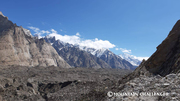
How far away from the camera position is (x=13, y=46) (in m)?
129

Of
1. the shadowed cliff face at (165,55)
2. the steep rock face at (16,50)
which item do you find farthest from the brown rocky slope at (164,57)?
the steep rock face at (16,50)

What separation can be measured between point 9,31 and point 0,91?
122020 mm

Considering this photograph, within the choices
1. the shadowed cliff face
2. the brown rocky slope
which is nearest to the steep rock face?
the brown rocky slope

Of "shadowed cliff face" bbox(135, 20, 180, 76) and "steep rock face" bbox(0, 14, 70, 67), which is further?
"steep rock face" bbox(0, 14, 70, 67)

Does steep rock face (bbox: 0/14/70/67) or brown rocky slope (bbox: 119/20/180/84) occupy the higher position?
steep rock face (bbox: 0/14/70/67)

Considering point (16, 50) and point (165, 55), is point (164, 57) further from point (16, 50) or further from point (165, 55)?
point (16, 50)

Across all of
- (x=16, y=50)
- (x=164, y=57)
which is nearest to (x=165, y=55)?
(x=164, y=57)

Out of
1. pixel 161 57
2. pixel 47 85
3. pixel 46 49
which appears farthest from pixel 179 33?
pixel 46 49

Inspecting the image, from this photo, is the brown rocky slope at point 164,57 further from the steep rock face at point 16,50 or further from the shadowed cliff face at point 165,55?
the steep rock face at point 16,50

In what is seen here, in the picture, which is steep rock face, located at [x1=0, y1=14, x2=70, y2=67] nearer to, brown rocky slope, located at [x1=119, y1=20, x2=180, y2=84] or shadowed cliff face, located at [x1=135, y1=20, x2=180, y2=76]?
brown rocky slope, located at [x1=119, y1=20, x2=180, y2=84]

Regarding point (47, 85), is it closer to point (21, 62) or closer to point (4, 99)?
point (4, 99)

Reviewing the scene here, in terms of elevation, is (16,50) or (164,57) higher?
(16,50)

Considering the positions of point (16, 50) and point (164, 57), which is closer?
point (164, 57)

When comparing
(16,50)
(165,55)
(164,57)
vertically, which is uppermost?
(16,50)
